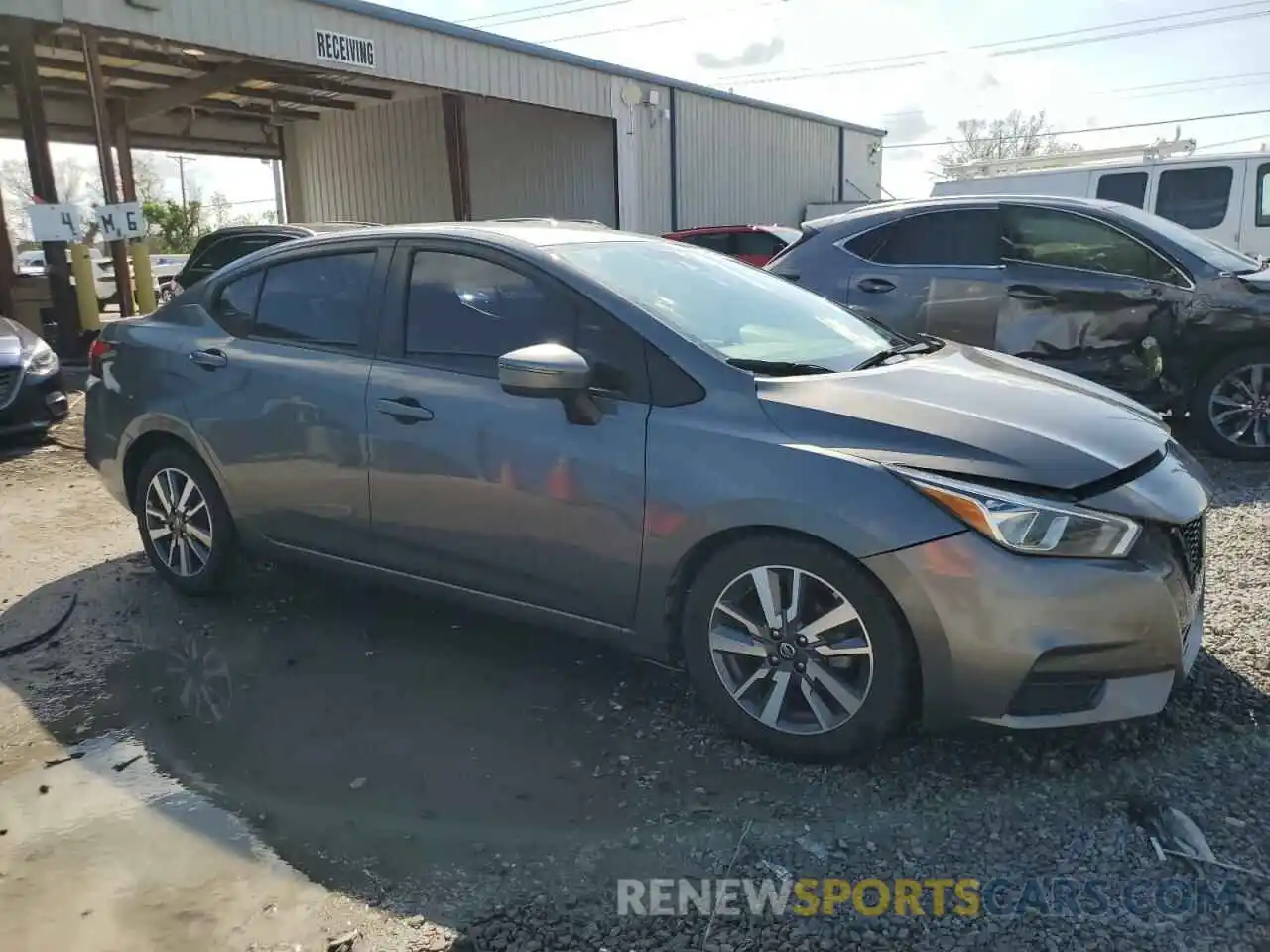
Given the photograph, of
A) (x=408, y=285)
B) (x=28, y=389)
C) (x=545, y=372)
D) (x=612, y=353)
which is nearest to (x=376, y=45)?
(x=28, y=389)

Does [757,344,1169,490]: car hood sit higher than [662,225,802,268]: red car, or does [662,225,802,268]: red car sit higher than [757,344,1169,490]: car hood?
[662,225,802,268]: red car

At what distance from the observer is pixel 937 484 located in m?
2.67

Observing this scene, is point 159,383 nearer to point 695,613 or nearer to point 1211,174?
point 695,613

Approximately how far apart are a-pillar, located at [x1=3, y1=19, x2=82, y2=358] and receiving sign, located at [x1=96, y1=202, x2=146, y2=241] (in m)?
0.54

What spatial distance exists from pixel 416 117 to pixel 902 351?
17986mm

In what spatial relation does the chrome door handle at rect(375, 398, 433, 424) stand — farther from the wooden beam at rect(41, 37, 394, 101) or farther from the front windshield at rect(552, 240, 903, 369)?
the wooden beam at rect(41, 37, 394, 101)

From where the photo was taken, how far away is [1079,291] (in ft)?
21.1

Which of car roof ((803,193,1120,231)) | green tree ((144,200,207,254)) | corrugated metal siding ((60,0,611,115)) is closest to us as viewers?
car roof ((803,193,1120,231))

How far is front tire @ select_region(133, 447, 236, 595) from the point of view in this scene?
4.27m

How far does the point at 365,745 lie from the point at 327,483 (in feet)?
3.51

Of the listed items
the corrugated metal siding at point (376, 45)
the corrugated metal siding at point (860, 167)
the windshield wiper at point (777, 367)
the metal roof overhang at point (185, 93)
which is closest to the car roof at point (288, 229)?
the corrugated metal siding at point (376, 45)

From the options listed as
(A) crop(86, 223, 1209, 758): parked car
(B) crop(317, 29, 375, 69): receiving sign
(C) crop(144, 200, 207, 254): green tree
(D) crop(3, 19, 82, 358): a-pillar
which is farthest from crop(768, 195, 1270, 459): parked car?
(C) crop(144, 200, 207, 254): green tree

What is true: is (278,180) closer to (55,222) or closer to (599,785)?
(55,222)

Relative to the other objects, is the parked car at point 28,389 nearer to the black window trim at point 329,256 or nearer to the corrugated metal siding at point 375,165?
the black window trim at point 329,256
